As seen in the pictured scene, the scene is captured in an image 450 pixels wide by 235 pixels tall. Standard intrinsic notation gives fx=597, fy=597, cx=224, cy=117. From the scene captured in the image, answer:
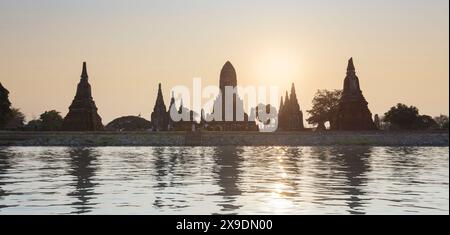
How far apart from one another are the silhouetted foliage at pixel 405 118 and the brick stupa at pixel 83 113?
4442 centimetres

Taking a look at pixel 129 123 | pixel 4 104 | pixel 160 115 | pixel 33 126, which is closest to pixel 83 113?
pixel 4 104

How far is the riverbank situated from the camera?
63.4 meters

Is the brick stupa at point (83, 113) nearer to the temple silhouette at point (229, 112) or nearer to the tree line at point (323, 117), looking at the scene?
the tree line at point (323, 117)

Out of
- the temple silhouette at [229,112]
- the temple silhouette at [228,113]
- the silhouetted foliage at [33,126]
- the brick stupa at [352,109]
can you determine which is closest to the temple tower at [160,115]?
the temple silhouette at [228,113]

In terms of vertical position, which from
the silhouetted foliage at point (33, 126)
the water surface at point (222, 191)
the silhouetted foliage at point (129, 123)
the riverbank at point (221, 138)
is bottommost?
the water surface at point (222, 191)

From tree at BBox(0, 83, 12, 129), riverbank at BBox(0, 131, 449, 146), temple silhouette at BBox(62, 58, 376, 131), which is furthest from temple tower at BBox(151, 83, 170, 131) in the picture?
riverbank at BBox(0, 131, 449, 146)

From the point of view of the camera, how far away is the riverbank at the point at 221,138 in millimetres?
63438

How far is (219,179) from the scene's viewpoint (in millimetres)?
21750

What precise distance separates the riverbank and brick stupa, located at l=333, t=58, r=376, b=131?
319 inches

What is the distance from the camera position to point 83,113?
7638 cm

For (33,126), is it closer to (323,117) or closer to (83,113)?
(83,113)

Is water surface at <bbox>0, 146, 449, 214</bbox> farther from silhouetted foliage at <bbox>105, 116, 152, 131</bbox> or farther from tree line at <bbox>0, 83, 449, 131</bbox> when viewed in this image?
silhouetted foliage at <bbox>105, 116, 152, 131</bbox>

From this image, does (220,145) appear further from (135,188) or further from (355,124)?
(135,188)
